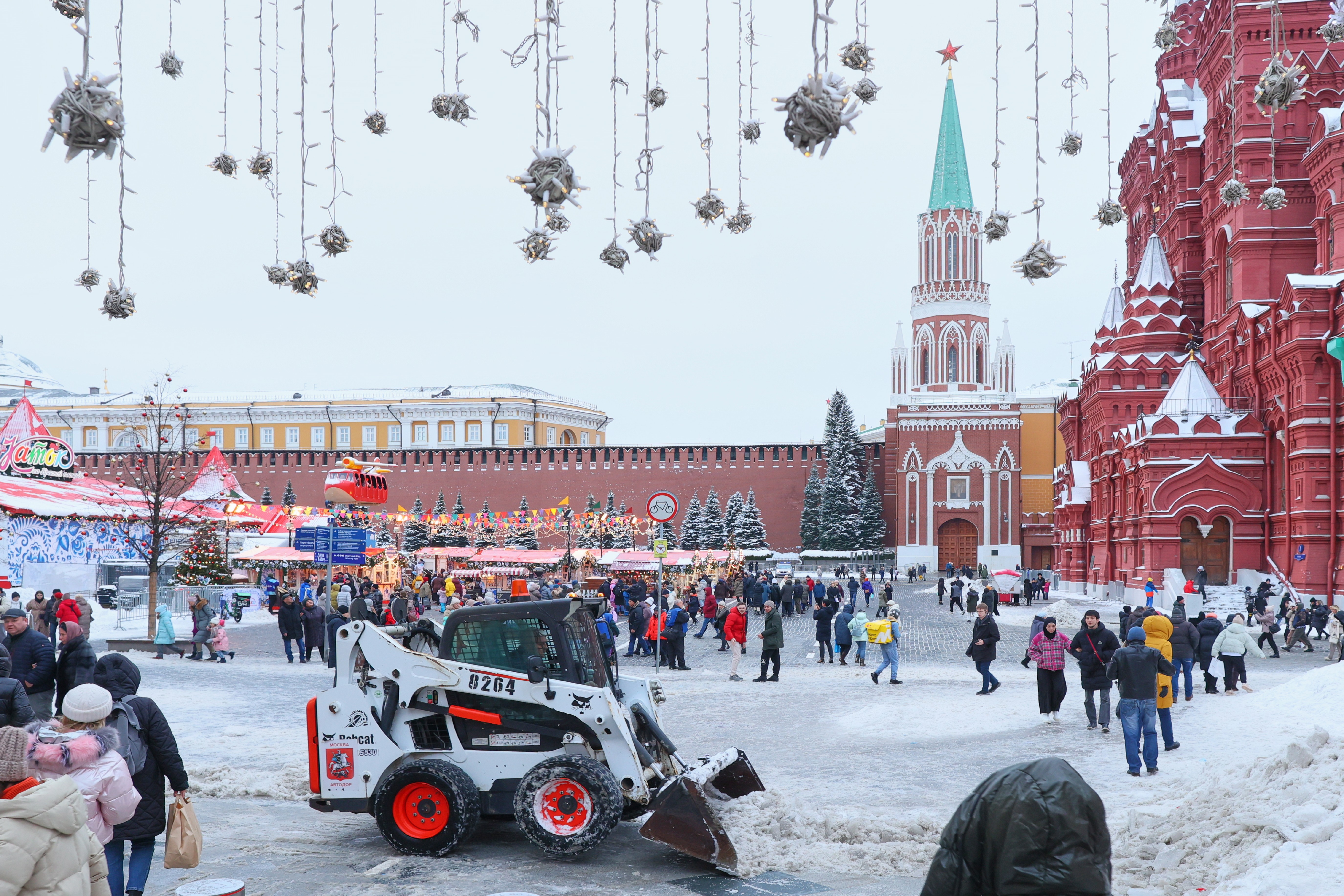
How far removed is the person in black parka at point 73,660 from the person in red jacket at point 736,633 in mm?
10126

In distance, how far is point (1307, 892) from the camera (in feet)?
18.7

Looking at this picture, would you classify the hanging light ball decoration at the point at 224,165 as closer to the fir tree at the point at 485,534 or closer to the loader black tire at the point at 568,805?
the loader black tire at the point at 568,805

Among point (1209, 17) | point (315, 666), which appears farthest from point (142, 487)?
point (1209, 17)

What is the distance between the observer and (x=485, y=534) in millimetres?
64500

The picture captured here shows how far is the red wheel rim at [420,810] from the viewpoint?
7.54 meters

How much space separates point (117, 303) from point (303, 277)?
1054 millimetres

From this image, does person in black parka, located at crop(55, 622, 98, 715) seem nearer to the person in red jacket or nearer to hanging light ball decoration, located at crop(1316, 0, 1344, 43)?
hanging light ball decoration, located at crop(1316, 0, 1344, 43)

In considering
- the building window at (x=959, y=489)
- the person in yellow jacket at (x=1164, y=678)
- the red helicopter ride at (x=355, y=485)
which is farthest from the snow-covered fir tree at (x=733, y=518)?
the person in yellow jacket at (x=1164, y=678)

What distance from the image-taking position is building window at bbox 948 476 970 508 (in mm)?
64188

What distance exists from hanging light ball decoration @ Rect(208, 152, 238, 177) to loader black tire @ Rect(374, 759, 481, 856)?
3.85 m

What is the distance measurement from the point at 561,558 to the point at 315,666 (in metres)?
23.9

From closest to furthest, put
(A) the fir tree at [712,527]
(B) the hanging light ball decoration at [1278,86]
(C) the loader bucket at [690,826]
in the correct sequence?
1. (B) the hanging light ball decoration at [1278,86]
2. (C) the loader bucket at [690,826]
3. (A) the fir tree at [712,527]

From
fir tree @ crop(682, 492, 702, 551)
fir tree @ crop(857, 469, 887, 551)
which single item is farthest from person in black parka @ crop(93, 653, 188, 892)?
fir tree @ crop(857, 469, 887, 551)

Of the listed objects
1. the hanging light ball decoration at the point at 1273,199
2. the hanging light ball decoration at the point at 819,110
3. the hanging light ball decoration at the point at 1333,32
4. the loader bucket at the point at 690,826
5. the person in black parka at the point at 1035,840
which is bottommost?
the loader bucket at the point at 690,826
